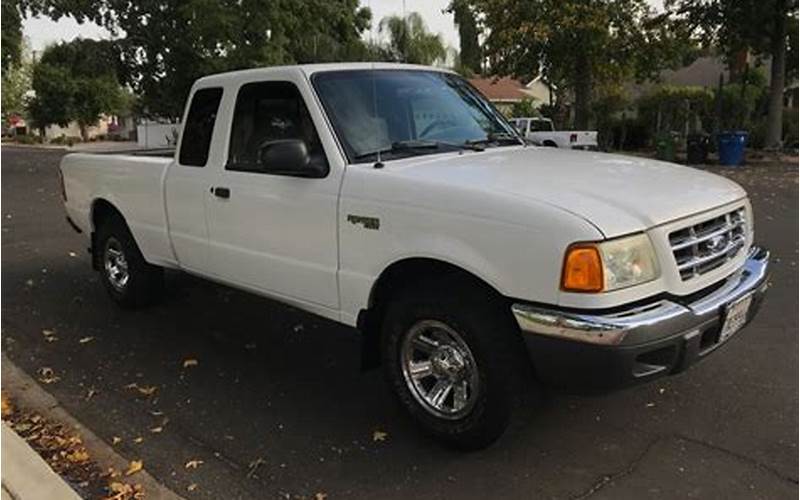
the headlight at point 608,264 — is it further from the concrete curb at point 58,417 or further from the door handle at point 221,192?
the door handle at point 221,192

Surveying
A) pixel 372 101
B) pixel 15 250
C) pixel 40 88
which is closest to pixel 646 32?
pixel 15 250

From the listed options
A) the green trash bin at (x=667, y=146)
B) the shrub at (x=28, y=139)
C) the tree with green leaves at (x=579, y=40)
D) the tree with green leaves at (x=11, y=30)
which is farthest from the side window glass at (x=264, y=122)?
the shrub at (x=28, y=139)

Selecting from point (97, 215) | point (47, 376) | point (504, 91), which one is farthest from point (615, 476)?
point (504, 91)

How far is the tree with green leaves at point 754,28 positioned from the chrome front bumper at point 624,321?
2004 centimetres

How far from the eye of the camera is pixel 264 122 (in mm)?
4832

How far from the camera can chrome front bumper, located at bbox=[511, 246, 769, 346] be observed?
321 cm

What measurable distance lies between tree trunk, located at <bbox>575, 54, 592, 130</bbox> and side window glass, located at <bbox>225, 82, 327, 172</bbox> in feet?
69.7

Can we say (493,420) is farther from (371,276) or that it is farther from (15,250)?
(15,250)

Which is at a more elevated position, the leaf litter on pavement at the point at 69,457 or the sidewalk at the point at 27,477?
the sidewalk at the point at 27,477

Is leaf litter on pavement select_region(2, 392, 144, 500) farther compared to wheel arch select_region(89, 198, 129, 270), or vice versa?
wheel arch select_region(89, 198, 129, 270)

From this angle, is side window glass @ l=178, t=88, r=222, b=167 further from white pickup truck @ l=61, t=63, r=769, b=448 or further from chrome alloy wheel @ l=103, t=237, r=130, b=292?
chrome alloy wheel @ l=103, t=237, r=130, b=292

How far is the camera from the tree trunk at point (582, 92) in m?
25.1

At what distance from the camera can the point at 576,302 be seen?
3.25 metres

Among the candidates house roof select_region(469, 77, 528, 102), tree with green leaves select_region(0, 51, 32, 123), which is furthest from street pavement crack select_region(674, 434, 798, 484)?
tree with green leaves select_region(0, 51, 32, 123)
